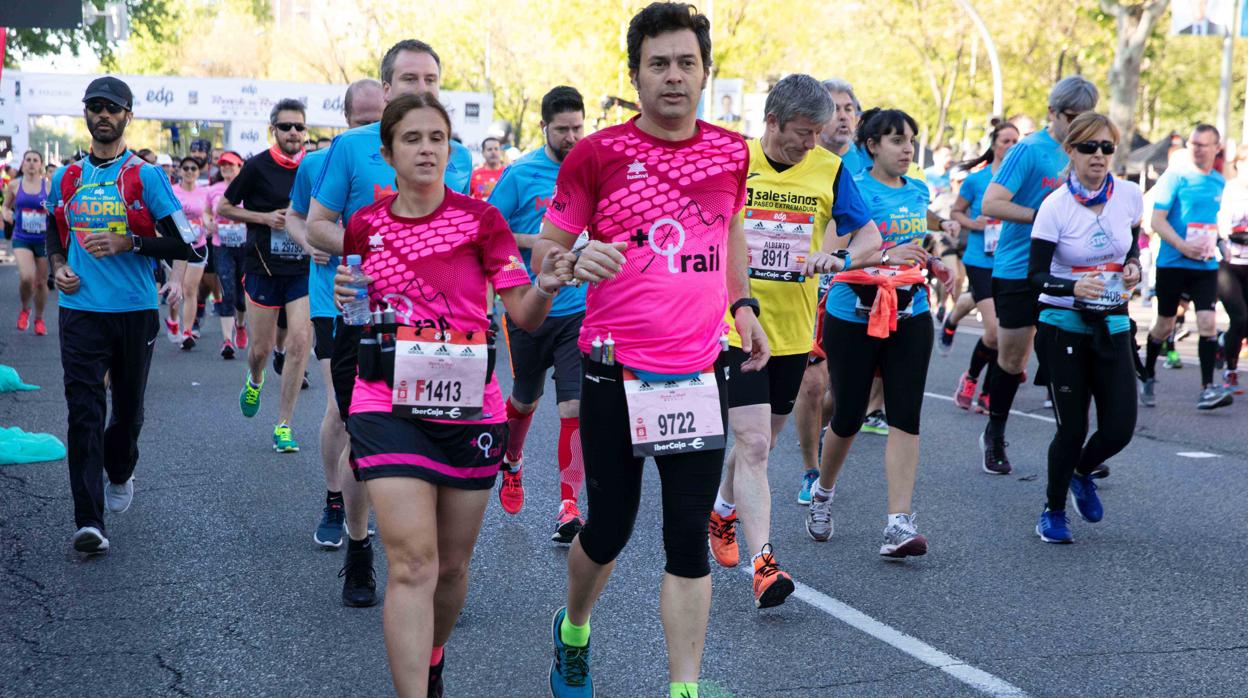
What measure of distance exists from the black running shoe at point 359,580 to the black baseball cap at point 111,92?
7.39 ft

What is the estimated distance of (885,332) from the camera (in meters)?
6.33

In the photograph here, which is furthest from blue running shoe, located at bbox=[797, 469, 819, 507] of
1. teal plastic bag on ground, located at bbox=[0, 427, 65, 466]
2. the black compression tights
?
teal plastic bag on ground, located at bbox=[0, 427, 65, 466]

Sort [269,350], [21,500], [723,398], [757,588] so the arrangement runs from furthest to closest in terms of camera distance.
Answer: [269,350], [21,500], [757,588], [723,398]

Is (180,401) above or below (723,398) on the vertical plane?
below

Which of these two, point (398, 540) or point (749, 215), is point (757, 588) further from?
point (398, 540)

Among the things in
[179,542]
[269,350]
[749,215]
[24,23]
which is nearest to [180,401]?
[269,350]

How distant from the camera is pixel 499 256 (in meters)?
4.28

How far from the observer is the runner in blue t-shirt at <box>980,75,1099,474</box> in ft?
25.8

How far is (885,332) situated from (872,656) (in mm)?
1759

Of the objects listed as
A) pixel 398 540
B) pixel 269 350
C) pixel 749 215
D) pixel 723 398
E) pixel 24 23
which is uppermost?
pixel 24 23

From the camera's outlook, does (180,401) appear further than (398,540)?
Yes

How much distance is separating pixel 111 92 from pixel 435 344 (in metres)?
2.88

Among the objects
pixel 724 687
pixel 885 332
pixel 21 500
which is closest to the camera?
pixel 724 687

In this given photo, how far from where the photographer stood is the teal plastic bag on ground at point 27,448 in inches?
340
